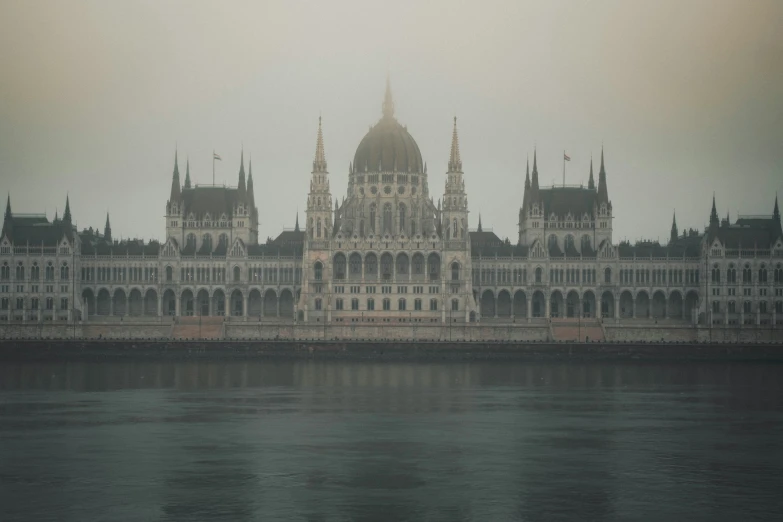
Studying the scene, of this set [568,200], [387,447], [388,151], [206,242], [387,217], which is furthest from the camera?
[568,200]

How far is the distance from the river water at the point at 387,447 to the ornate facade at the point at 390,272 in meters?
42.1

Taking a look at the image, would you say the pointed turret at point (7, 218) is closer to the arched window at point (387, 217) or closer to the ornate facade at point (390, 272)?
the ornate facade at point (390, 272)

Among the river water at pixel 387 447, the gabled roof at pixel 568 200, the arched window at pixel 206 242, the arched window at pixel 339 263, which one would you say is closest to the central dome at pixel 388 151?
the arched window at pixel 339 263

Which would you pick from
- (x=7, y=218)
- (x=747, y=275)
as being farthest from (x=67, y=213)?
(x=747, y=275)

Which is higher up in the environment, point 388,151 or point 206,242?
point 388,151

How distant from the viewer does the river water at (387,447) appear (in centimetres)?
5328

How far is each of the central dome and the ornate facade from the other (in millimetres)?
219

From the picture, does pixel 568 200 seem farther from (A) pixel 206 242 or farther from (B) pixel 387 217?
(A) pixel 206 242

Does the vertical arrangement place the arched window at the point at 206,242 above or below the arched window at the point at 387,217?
below

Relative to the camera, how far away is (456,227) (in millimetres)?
150250

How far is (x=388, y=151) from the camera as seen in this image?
157 meters

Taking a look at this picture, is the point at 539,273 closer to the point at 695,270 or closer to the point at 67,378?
the point at 695,270

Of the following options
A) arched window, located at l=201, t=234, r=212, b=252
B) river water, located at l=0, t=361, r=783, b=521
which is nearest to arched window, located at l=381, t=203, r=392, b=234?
arched window, located at l=201, t=234, r=212, b=252

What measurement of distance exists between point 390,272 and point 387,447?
270 feet
